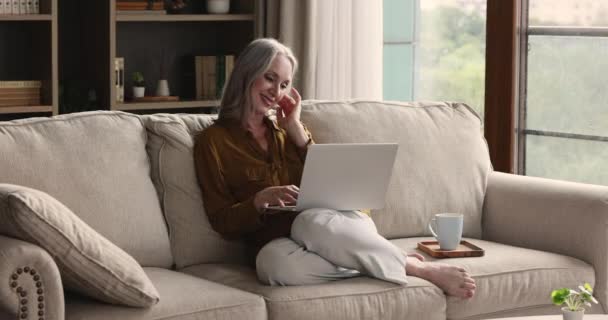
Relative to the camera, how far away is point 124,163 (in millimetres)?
3080

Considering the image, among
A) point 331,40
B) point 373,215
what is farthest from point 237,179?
point 331,40

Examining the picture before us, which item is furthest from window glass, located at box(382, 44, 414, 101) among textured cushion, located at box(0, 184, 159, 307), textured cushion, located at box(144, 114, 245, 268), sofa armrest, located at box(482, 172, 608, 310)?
textured cushion, located at box(0, 184, 159, 307)

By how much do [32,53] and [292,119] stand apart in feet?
6.38

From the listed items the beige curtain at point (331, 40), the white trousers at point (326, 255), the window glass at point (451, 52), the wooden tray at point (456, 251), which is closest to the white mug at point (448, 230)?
the wooden tray at point (456, 251)

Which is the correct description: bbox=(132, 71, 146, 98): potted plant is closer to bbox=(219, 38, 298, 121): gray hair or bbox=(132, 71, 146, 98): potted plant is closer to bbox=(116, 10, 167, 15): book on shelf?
bbox=(116, 10, 167, 15): book on shelf

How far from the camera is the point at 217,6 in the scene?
17.0ft

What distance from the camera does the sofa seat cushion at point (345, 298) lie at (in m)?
2.77

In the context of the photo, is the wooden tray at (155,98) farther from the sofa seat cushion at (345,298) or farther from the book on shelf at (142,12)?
the sofa seat cushion at (345,298)

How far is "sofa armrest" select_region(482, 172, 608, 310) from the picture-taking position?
3.31 m

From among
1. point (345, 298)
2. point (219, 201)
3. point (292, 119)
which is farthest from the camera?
point (292, 119)

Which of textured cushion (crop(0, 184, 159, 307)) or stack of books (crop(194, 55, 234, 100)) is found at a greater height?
stack of books (crop(194, 55, 234, 100))

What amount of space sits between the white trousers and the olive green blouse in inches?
5.1

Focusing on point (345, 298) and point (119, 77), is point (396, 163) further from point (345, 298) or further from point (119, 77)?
point (119, 77)

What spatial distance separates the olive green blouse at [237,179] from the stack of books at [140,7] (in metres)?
1.80
